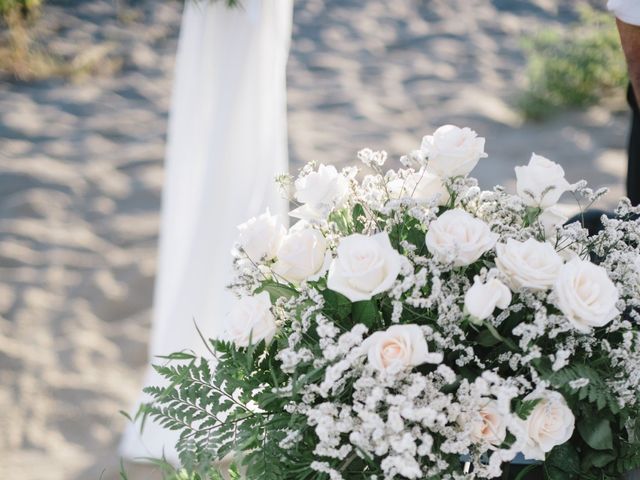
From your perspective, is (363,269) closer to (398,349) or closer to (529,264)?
(398,349)

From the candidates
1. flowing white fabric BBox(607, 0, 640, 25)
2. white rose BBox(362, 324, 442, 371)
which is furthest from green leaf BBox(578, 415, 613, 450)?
flowing white fabric BBox(607, 0, 640, 25)

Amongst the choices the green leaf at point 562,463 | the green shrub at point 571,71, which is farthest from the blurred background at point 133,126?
the green leaf at point 562,463

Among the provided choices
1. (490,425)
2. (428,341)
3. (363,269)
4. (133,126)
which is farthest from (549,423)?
(133,126)

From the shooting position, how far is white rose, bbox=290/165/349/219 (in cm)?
117

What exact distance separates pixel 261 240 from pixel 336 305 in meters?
0.14

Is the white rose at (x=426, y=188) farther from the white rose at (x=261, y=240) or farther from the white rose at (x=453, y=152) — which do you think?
the white rose at (x=261, y=240)

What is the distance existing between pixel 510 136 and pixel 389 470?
3.70 meters

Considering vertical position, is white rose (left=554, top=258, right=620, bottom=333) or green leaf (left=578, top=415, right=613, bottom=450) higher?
white rose (left=554, top=258, right=620, bottom=333)

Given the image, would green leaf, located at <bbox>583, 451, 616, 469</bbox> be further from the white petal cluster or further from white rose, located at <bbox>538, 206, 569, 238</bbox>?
white rose, located at <bbox>538, 206, 569, 238</bbox>

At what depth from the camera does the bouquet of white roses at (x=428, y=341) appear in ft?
3.26

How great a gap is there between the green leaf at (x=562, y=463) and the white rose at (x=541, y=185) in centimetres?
32

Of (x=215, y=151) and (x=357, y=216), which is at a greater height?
(x=357, y=216)

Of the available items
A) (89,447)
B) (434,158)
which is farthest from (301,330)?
(89,447)

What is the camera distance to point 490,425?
102cm
